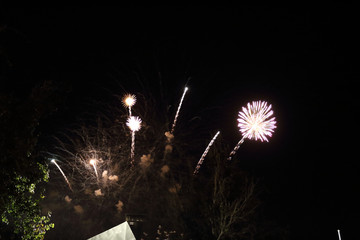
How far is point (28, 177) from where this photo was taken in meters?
8.77

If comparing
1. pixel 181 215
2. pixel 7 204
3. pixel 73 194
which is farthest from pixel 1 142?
pixel 73 194

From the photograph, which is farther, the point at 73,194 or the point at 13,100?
the point at 73,194

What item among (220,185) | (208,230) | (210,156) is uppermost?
(210,156)

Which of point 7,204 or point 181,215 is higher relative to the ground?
point 181,215

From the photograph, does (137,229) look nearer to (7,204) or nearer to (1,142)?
(7,204)

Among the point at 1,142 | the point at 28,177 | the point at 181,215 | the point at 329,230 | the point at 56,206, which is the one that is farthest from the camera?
the point at 329,230

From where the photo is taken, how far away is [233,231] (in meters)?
23.0

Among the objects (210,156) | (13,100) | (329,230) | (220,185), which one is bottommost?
(13,100)

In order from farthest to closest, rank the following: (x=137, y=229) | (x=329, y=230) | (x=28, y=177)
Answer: (x=329, y=230)
(x=137, y=229)
(x=28, y=177)

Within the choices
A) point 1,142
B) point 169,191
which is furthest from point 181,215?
point 1,142

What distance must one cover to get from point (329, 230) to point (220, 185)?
21.3 meters

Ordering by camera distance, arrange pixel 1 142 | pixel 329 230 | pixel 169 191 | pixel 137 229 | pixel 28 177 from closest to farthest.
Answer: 1. pixel 1 142
2. pixel 28 177
3. pixel 137 229
4. pixel 169 191
5. pixel 329 230

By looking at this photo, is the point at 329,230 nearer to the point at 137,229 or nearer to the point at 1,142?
the point at 137,229

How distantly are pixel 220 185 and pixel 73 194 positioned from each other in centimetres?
1451
